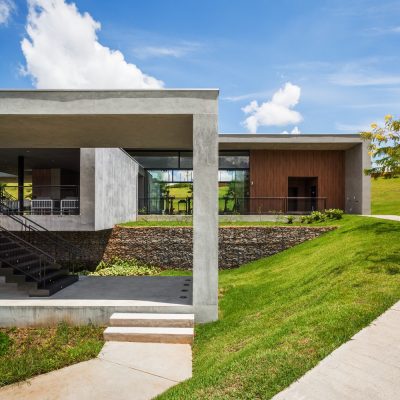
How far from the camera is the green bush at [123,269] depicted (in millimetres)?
16013

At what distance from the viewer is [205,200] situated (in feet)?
25.0

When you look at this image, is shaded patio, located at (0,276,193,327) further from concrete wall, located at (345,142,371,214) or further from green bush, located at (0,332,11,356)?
concrete wall, located at (345,142,371,214)

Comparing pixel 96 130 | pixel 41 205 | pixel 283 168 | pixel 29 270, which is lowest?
pixel 29 270

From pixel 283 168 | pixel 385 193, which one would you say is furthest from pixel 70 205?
pixel 385 193

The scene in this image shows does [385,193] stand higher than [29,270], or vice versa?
[385,193]

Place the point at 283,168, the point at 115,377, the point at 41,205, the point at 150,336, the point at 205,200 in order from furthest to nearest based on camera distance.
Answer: the point at 283,168 → the point at 41,205 → the point at 205,200 → the point at 150,336 → the point at 115,377

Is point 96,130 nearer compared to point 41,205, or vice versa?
point 96,130

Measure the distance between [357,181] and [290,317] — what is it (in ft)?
62.3

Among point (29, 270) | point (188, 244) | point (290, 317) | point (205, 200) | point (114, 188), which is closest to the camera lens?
point (290, 317)

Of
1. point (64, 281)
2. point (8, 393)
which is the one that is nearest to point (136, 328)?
point (8, 393)

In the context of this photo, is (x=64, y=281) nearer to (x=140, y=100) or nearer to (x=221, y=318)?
(x=221, y=318)

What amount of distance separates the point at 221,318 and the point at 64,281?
15.8 feet

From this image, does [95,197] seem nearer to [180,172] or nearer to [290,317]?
[290,317]

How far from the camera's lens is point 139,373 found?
217 inches
